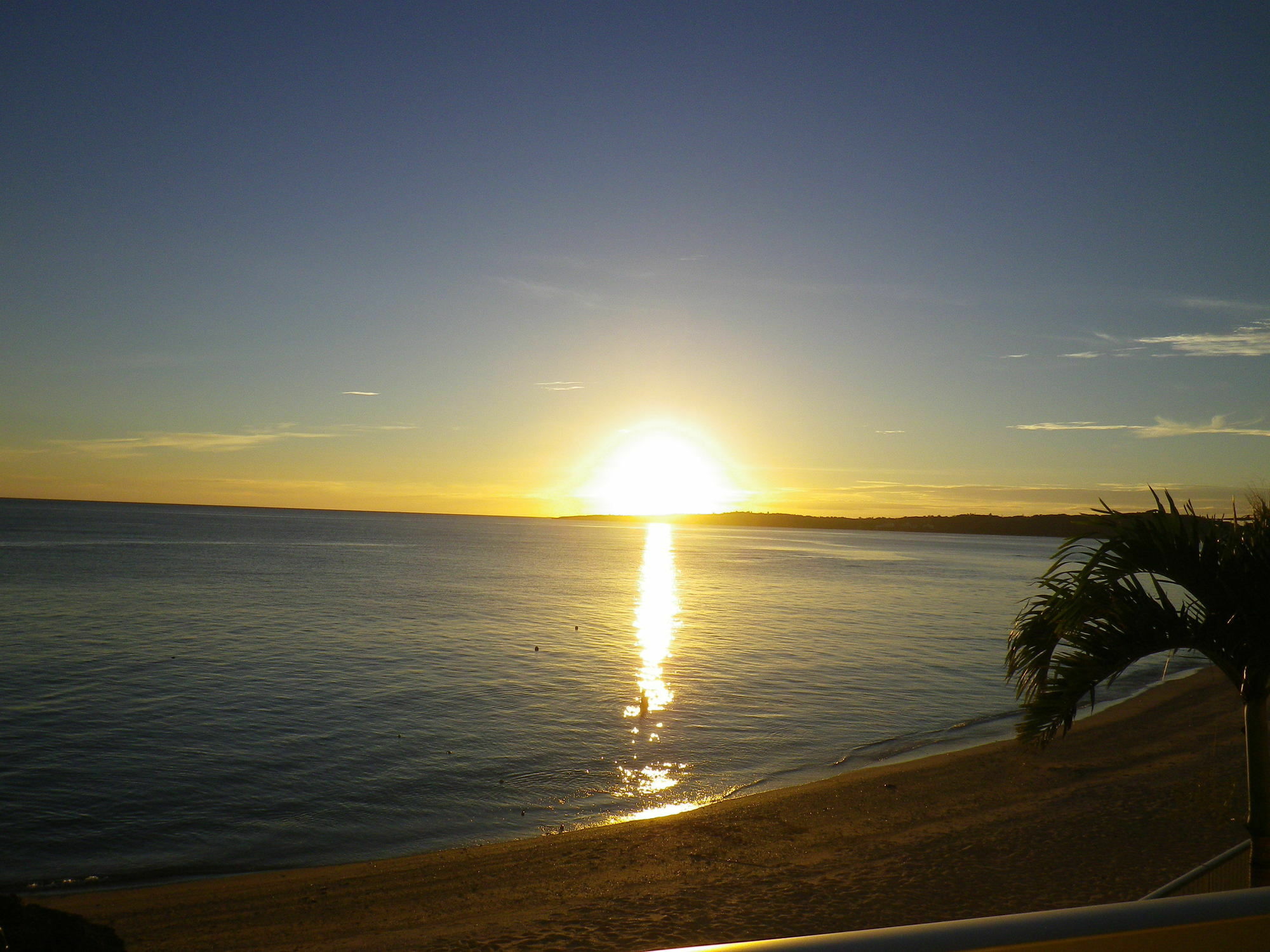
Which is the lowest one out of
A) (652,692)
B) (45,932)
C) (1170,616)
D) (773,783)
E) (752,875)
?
(652,692)

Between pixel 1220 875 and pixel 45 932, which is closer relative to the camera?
pixel 45 932

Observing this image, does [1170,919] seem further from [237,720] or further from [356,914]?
[237,720]

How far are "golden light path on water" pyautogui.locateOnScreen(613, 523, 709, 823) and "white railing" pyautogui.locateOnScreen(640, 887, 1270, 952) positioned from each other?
14.4 metres

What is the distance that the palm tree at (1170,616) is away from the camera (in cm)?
586

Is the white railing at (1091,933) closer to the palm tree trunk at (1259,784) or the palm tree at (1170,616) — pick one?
the palm tree at (1170,616)

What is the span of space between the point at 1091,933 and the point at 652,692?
2723 cm

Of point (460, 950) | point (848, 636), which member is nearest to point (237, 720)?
point (460, 950)

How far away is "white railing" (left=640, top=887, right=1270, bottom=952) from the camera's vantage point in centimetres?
149

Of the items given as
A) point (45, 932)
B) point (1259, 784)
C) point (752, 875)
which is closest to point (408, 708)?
point (752, 875)

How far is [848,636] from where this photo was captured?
41875mm

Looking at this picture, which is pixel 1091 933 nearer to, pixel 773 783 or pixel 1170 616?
pixel 1170 616

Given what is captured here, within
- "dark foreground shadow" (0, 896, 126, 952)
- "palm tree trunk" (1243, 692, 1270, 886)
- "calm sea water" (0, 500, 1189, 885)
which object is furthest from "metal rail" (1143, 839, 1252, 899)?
"calm sea water" (0, 500, 1189, 885)

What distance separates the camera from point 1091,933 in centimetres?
153

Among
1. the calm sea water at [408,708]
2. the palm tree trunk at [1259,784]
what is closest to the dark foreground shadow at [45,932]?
the palm tree trunk at [1259,784]
